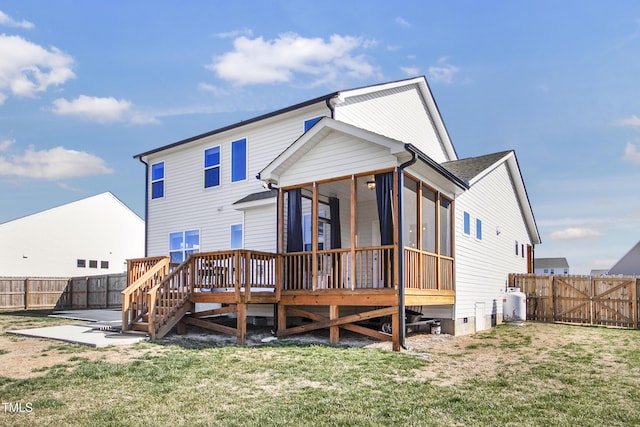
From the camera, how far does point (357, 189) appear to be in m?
12.8

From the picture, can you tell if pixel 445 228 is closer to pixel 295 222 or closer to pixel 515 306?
pixel 295 222

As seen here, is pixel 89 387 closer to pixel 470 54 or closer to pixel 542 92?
pixel 470 54

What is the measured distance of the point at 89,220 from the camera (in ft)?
98.3

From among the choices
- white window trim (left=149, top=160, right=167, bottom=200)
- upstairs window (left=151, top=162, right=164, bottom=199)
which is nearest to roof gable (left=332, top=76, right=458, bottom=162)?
white window trim (left=149, top=160, right=167, bottom=200)

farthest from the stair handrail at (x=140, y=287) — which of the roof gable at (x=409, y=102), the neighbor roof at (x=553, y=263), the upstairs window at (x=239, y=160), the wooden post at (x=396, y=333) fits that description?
the neighbor roof at (x=553, y=263)

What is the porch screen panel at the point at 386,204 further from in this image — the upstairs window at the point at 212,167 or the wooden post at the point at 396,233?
the upstairs window at the point at 212,167

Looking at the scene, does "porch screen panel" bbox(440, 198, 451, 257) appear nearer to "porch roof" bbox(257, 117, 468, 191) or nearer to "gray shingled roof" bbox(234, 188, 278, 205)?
"porch roof" bbox(257, 117, 468, 191)

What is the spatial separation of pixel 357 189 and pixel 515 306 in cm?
712

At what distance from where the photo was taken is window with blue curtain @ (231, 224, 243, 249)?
14.6 m

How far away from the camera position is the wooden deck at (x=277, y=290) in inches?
398

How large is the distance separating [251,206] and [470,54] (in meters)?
7.44

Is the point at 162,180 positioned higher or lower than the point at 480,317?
higher

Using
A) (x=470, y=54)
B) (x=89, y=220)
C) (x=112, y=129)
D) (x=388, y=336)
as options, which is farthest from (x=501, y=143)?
(x=89, y=220)

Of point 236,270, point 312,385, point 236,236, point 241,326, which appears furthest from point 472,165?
point 312,385
